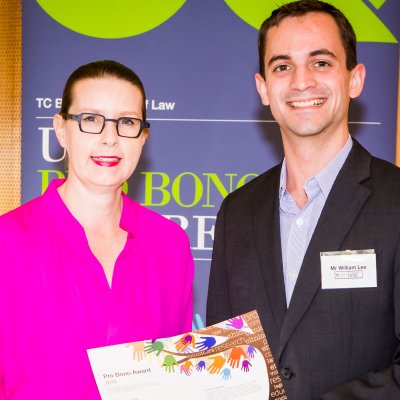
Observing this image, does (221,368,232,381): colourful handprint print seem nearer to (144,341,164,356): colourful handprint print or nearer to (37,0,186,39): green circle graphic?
(144,341,164,356): colourful handprint print

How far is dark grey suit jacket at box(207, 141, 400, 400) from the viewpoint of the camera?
207cm

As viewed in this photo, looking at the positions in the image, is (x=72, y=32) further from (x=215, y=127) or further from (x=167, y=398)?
(x=167, y=398)

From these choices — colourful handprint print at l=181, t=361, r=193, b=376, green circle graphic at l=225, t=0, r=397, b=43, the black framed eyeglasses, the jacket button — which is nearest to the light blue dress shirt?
the jacket button

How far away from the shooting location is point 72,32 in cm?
380

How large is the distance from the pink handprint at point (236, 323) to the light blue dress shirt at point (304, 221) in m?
0.29

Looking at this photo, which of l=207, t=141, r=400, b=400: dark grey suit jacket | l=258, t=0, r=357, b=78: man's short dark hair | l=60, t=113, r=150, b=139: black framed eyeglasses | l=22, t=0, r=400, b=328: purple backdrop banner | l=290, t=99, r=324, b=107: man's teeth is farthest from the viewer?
l=22, t=0, r=400, b=328: purple backdrop banner

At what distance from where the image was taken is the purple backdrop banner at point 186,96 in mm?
3736

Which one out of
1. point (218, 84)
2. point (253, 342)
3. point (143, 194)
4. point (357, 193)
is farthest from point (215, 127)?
point (253, 342)

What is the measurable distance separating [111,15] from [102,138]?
1.81 metres

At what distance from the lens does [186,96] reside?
3.78m

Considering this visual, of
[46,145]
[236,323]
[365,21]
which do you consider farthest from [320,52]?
[46,145]

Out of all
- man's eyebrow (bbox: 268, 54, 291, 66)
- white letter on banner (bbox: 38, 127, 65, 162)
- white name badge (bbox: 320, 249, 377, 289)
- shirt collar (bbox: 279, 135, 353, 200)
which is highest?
man's eyebrow (bbox: 268, 54, 291, 66)

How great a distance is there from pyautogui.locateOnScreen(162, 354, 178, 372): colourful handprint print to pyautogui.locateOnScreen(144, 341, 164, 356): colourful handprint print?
3 cm

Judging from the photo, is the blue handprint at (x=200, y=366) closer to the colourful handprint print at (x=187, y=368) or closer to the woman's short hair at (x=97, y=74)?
the colourful handprint print at (x=187, y=368)
